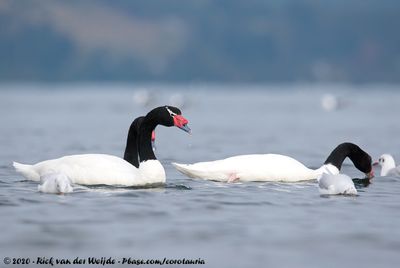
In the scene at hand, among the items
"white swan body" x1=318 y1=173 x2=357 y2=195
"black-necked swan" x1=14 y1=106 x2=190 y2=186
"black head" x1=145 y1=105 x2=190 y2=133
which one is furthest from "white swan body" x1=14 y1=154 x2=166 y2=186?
"white swan body" x1=318 y1=173 x2=357 y2=195

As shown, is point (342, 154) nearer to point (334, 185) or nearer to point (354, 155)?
point (354, 155)

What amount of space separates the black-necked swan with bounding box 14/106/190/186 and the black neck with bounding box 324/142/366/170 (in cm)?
351

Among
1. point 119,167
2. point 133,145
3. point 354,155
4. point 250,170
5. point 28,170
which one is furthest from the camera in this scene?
point 354,155

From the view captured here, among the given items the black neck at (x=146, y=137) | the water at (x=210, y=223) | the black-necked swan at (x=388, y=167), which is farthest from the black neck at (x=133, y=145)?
the black-necked swan at (x=388, y=167)

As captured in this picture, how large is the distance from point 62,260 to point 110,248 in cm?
80

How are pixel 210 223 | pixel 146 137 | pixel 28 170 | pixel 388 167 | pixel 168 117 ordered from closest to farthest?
pixel 210 223 < pixel 168 117 < pixel 146 137 < pixel 28 170 < pixel 388 167

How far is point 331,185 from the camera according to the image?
16250 millimetres

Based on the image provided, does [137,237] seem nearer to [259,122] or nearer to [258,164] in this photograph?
[258,164]

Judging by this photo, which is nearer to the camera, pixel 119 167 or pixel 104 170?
pixel 104 170

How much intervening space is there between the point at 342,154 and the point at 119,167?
16.4ft

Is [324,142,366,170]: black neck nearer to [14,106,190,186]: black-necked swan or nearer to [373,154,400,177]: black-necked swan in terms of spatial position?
[373,154,400,177]: black-necked swan

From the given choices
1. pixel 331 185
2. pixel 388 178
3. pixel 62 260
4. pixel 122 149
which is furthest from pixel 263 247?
pixel 122 149

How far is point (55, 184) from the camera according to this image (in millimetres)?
15750

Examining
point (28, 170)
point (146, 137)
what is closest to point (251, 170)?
point (146, 137)
